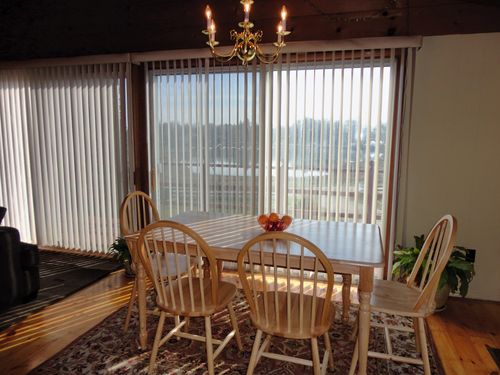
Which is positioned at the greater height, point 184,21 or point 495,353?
point 184,21

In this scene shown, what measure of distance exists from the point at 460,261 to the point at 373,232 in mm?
897

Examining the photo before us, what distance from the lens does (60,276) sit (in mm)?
3367

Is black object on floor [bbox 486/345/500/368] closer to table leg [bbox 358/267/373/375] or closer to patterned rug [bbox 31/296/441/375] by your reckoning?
patterned rug [bbox 31/296/441/375]

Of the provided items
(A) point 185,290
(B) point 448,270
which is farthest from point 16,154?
(B) point 448,270

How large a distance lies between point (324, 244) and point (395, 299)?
51 centimetres

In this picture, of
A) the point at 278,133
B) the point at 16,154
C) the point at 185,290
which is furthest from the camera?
the point at 16,154

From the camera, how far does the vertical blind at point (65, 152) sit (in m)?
3.70

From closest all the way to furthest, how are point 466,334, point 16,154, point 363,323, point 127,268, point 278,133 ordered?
point 363,323, point 466,334, point 278,133, point 127,268, point 16,154

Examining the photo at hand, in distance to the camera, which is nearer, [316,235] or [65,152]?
[316,235]

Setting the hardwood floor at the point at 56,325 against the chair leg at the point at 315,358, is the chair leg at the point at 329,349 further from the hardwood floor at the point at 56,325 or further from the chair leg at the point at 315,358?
the hardwood floor at the point at 56,325

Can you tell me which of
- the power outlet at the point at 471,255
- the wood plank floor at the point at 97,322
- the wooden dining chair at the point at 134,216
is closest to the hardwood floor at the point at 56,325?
the wood plank floor at the point at 97,322

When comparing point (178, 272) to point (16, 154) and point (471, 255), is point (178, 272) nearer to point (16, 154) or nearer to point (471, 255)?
point (471, 255)

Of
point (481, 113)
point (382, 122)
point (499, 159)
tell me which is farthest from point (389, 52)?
point (499, 159)

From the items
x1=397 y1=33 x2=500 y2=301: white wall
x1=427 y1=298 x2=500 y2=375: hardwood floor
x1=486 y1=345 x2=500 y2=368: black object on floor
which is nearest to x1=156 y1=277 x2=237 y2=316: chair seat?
x1=427 y1=298 x2=500 y2=375: hardwood floor
